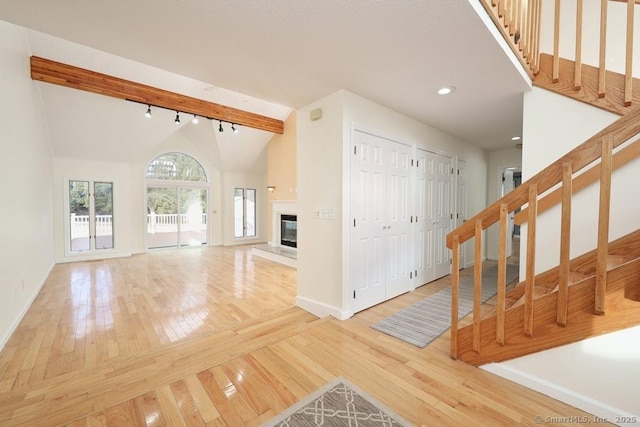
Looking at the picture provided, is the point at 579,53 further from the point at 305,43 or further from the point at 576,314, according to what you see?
the point at 305,43

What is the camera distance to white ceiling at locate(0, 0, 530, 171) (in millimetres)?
1549

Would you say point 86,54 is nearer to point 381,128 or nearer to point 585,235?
point 381,128

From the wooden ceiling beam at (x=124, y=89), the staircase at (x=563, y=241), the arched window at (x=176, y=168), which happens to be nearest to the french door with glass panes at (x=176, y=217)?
the arched window at (x=176, y=168)

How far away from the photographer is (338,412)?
59.9 inches

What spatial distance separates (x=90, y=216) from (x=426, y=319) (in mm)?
7616

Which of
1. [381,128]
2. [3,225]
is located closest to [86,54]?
[3,225]

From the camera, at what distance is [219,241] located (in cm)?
827

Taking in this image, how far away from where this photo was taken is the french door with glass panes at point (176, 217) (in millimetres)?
7312

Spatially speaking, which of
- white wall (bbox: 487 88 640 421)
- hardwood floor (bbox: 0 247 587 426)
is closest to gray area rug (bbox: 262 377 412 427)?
hardwood floor (bbox: 0 247 587 426)

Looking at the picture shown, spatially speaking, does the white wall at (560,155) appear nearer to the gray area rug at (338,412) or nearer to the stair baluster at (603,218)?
the stair baluster at (603,218)

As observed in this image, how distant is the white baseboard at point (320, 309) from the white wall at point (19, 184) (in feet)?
9.11

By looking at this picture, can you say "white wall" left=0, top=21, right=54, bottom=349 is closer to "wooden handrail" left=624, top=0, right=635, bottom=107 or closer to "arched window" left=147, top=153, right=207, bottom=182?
"arched window" left=147, top=153, right=207, bottom=182

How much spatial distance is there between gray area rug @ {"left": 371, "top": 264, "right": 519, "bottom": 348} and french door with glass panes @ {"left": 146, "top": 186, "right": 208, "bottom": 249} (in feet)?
22.8

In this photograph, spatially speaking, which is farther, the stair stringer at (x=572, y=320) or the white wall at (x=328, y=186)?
the white wall at (x=328, y=186)
